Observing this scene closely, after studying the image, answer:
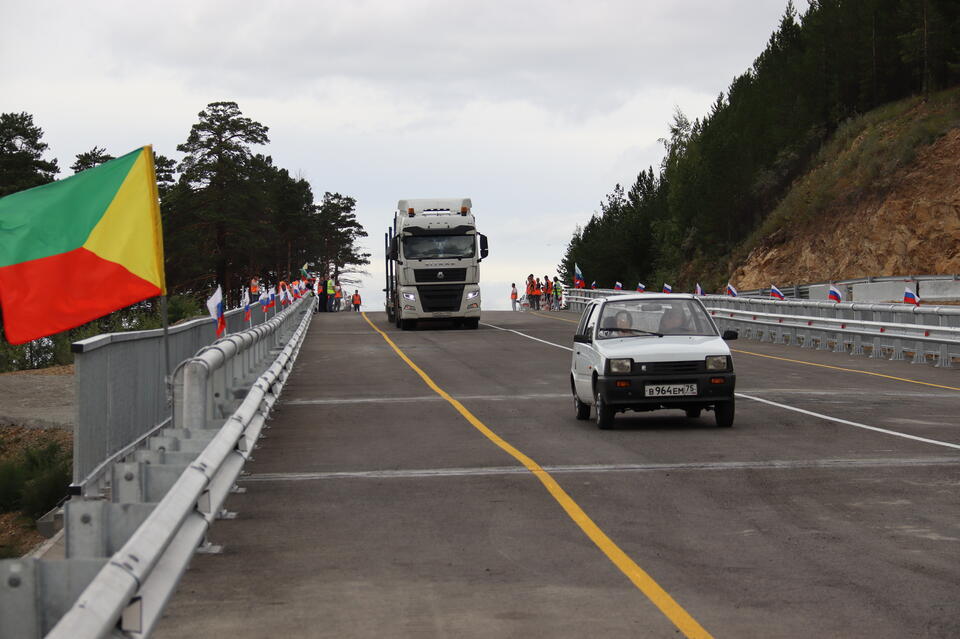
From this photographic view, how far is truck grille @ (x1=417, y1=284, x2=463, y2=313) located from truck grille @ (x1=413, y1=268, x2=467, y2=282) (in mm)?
266

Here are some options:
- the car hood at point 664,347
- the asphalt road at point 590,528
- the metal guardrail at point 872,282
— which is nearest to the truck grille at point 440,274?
the metal guardrail at point 872,282

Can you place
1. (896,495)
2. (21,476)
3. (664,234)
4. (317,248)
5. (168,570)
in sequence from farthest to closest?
(317,248) < (664,234) < (21,476) < (896,495) < (168,570)

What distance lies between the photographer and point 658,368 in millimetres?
15133

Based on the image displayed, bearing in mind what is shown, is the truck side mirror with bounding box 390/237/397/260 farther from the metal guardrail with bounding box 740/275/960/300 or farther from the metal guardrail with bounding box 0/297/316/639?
the metal guardrail with bounding box 0/297/316/639

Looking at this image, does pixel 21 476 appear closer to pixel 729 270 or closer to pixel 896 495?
pixel 896 495

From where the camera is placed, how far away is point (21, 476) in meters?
22.1

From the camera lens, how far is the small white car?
49.5ft

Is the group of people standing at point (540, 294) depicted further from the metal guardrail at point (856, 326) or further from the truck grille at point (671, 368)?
the truck grille at point (671, 368)

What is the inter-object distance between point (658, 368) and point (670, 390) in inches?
11.3

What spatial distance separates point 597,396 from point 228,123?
3128 inches

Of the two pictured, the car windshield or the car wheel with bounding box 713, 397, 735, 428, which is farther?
the car windshield

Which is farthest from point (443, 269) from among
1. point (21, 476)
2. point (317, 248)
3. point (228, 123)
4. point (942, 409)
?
point (317, 248)

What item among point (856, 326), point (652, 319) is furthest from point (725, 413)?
point (856, 326)

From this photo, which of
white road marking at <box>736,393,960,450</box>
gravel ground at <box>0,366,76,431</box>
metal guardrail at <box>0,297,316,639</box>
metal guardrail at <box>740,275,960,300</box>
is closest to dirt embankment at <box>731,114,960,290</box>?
metal guardrail at <box>740,275,960,300</box>
